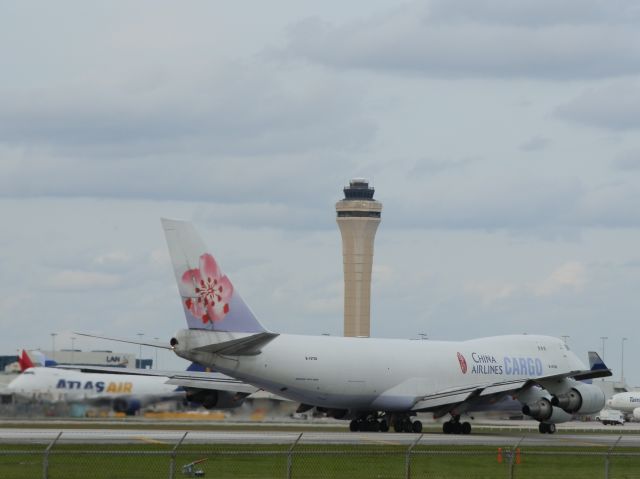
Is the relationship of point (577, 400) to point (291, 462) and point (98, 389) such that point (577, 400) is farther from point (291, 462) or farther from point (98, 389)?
point (98, 389)

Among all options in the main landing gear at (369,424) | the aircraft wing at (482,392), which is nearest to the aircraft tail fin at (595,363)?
the aircraft wing at (482,392)

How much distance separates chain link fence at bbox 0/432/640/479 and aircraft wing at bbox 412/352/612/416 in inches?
472

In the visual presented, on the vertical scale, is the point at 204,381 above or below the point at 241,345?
below

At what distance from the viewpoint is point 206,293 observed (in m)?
50.5

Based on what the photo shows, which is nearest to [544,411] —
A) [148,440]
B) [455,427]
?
[455,427]

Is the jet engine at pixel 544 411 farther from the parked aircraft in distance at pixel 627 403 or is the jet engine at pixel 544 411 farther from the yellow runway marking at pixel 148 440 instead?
the parked aircraft in distance at pixel 627 403

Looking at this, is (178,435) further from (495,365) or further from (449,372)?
(495,365)

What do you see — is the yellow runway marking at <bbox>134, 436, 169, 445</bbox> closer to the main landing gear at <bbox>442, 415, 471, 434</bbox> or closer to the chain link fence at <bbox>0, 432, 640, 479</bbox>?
the chain link fence at <bbox>0, 432, 640, 479</bbox>

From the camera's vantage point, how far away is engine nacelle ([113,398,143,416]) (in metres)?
70.3

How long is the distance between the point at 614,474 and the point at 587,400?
Result: 22.6 m

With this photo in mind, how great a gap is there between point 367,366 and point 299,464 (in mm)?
20452

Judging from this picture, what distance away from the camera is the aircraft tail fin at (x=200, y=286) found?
49.8 m

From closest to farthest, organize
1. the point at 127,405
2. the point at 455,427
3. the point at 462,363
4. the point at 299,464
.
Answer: the point at 299,464
the point at 455,427
the point at 462,363
the point at 127,405

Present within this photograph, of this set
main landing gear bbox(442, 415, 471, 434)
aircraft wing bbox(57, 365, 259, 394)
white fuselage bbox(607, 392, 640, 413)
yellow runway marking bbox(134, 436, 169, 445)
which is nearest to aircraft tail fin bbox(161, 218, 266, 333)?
yellow runway marking bbox(134, 436, 169, 445)
